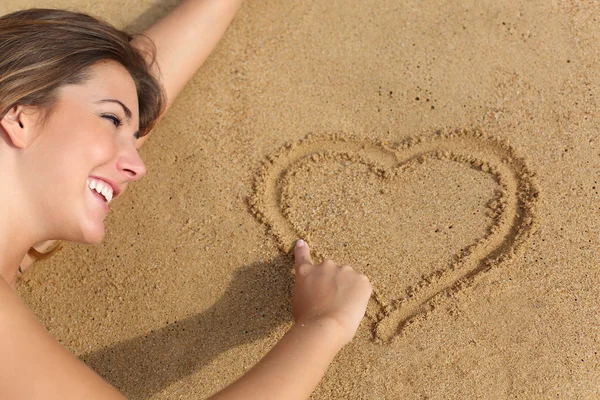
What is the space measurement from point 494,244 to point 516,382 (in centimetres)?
53

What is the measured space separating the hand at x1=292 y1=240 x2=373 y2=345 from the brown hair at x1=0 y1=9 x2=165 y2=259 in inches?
38.0

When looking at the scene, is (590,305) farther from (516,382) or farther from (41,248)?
(41,248)

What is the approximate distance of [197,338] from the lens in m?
2.33

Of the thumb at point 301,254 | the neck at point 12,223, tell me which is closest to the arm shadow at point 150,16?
the neck at point 12,223

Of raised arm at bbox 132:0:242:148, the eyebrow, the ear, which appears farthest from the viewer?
raised arm at bbox 132:0:242:148

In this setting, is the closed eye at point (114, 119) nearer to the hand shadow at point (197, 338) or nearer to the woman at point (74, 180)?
the woman at point (74, 180)

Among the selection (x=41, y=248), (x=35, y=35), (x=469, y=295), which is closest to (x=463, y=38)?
(x=469, y=295)

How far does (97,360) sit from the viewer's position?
2.33 metres

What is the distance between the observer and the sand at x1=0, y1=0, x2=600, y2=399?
2.28 m

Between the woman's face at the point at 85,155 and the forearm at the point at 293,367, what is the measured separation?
718mm

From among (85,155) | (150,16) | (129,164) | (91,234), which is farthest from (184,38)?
(91,234)

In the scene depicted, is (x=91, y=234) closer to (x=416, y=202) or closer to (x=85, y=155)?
(x=85, y=155)

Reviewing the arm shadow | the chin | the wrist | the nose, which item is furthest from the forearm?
the arm shadow

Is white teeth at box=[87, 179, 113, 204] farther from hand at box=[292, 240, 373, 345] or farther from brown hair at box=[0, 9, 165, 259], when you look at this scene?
hand at box=[292, 240, 373, 345]
